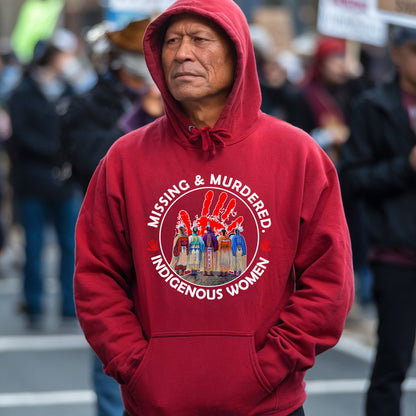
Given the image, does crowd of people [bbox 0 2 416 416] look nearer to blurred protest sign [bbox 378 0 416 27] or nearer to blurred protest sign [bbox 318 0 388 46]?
blurred protest sign [bbox 378 0 416 27]

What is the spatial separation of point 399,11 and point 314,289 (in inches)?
93.2

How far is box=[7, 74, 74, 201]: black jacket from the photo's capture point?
28.6 ft

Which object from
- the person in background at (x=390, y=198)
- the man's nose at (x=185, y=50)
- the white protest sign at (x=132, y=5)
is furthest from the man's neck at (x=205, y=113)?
the white protest sign at (x=132, y=5)

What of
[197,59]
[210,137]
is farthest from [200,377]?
[197,59]

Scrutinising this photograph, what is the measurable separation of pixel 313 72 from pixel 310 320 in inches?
268

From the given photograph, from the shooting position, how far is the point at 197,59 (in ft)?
9.91

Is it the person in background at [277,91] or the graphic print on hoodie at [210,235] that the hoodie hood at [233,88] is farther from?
the person in background at [277,91]

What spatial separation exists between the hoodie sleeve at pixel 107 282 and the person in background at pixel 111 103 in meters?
1.93

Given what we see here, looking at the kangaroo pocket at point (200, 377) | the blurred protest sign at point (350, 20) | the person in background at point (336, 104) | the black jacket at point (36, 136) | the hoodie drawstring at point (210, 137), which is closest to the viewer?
the kangaroo pocket at point (200, 377)

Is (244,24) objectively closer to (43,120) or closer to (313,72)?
(43,120)

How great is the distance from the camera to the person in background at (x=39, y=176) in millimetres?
8742

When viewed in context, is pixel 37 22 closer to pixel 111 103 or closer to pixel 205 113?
pixel 111 103

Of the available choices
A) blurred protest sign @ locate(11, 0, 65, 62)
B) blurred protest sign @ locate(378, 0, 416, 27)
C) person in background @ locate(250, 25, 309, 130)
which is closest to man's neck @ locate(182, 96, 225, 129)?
blurred protest sign @ locate(378, 0, 416, 27)

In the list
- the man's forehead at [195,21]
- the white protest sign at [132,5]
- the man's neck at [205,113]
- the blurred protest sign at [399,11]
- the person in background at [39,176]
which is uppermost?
the white protest sign at [132,5]
